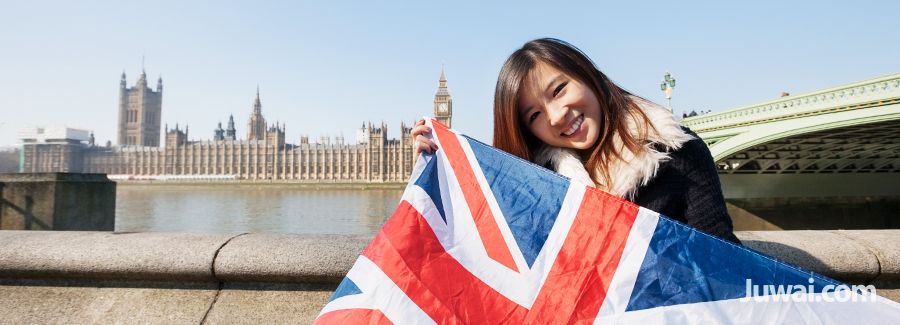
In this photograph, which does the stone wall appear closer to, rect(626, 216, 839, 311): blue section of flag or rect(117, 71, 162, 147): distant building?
rect(626, 216, 839, 311): blue section of flag

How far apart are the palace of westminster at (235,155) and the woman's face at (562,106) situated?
5794 cm

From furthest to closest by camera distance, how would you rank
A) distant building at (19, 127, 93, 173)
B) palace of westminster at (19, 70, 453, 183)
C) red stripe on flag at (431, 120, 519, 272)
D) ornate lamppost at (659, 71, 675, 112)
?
1. distant building at (19, 127, 93, 173)
2. palace of westminster at (19, 70, 453, 183)
3. ornate lamppost at (659, 71, 675, 112)
4. red stripe on flag at (431, 120, 519, 272)

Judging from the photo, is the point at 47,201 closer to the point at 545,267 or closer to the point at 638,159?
the point at 545,267

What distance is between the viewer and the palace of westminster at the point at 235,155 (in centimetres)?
6412

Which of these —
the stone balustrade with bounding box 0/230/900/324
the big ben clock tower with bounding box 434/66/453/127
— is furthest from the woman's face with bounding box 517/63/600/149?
the big ben clock tower with bounding box 434/66/453/127

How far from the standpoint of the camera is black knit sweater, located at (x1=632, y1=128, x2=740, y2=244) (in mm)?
1221

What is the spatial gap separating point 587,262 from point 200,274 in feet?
5.18

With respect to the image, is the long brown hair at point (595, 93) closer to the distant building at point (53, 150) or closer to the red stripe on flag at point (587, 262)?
the red stripe on flag at point (587, 262)

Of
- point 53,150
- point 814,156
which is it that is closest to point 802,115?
point 814,156

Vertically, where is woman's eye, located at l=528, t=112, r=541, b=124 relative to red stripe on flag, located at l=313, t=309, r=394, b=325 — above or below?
above

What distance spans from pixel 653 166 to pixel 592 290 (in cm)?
35

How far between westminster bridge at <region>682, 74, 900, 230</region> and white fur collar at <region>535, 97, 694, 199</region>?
33.3ft

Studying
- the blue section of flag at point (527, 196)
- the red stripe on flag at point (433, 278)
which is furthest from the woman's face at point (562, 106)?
the red stripe on flag at point (433, 278)

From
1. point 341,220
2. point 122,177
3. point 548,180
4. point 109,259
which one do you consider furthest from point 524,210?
point 122,177
